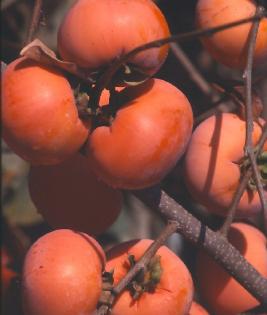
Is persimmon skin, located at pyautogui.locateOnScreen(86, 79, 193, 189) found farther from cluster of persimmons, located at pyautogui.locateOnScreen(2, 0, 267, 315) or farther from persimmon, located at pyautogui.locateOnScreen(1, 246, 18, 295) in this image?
persimmon, located at pyautogui.locateOnScreen(1, 246, 18, 295)

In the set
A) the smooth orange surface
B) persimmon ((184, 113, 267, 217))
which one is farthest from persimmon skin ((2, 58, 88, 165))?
the smooth orange surface

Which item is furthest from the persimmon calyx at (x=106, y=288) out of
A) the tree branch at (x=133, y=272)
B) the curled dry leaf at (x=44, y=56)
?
the curled dry leaf at (x=44, y=56)

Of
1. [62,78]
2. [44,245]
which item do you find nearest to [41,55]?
[62,78]

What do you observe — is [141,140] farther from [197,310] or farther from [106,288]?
[197,310]

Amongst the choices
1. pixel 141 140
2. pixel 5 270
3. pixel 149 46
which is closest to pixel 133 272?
pixel 141 140

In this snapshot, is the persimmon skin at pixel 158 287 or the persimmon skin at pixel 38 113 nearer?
the persimmon skin at pixel 38 113

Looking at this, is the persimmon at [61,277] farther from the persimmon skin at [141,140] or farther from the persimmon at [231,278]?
the persimmon at [231,278]
